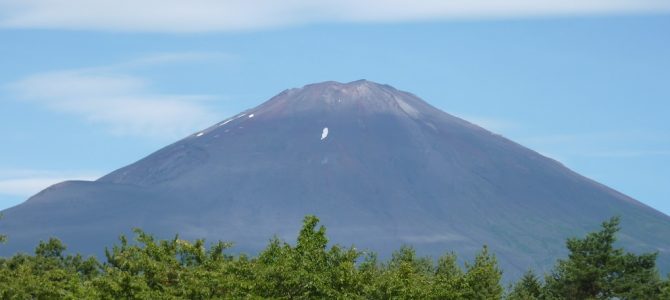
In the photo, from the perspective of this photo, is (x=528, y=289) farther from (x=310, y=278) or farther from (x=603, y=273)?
(x=310, y=278)

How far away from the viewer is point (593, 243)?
6372 centimetres

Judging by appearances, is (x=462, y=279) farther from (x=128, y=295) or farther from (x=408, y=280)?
(x=128, y=295)

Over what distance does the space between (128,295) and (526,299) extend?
2052 centimetres

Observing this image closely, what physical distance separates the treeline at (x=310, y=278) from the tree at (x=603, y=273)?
5 centimetres

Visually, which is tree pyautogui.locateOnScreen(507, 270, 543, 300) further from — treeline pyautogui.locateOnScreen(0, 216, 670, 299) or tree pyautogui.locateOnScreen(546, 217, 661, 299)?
tree pyautogui.locateOnScreen(546, 217, 661, 299)

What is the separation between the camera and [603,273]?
63.4 metres

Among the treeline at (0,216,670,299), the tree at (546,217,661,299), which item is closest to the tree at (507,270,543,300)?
the treeline at (0,216,670,299)

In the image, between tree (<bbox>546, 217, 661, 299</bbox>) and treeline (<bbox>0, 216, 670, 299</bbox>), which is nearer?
treeline (<bbox>0, 216, 670, 299</bbox>)

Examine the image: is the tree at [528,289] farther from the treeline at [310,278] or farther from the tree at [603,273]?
the tree at [603,273]

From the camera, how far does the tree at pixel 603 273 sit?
A: 62.7 meters

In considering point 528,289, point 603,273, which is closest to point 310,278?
point 528,289

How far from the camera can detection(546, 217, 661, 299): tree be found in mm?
62688

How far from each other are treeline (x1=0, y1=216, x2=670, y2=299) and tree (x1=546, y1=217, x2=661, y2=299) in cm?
5

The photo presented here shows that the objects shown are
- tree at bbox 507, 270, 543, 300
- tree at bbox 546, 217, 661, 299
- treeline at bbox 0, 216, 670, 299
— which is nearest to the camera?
treeline at bbox 0, 216, 670, 299
